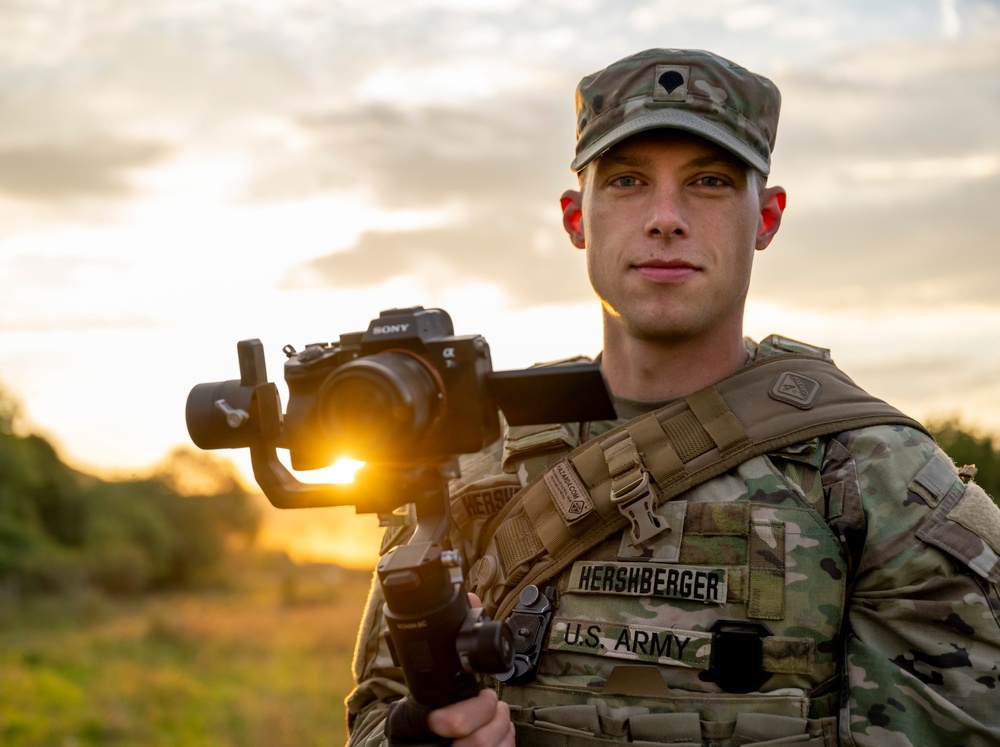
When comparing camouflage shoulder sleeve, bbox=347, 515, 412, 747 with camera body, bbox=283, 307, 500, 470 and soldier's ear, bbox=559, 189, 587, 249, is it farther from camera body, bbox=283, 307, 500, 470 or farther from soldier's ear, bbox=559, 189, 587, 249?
soldier's ear, bbox=559, 189, 587, 249

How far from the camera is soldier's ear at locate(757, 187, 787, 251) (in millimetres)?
3881

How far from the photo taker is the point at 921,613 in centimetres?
301

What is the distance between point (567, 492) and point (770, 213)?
1420mm

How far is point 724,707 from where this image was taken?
3104 millimetres

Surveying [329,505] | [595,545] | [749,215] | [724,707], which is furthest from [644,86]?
[724,707]

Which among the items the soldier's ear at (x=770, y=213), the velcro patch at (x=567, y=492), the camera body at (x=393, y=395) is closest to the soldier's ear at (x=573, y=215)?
the soldier's ear at (x=770, y=213)

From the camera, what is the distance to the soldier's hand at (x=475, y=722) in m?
2.71

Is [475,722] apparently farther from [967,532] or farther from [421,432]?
[967,532]

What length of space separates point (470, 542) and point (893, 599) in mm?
1519

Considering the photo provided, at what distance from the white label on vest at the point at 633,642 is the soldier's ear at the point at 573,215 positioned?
157 centimetres

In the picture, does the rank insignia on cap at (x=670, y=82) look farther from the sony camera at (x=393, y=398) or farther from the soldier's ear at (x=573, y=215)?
the sony camera at (x=393, y=398)

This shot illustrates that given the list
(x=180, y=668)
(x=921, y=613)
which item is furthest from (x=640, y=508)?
(x=180, y=668)

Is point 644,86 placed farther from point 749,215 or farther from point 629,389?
point 629,389

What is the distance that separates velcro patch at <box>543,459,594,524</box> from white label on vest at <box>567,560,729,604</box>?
0.18 m
